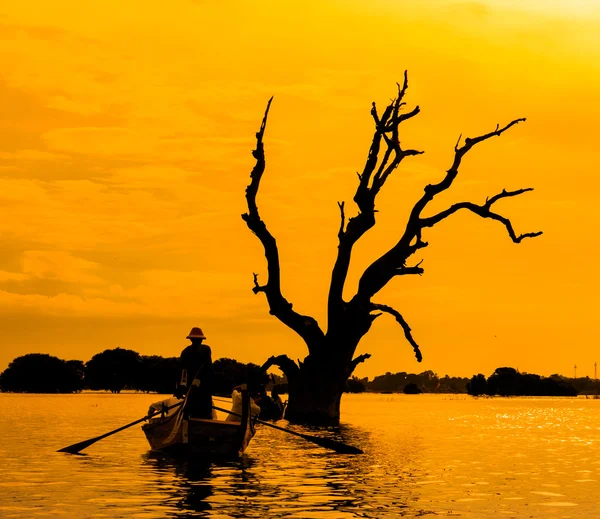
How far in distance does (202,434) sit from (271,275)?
71.8 feet

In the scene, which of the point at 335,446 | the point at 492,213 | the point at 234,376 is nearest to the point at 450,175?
the point at 492,213

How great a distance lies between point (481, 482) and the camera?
27.8m

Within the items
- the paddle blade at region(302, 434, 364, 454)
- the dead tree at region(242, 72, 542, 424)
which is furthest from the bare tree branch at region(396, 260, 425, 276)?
the paddle blade at region(302, 434, 364, 454)

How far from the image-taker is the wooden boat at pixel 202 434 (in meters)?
31.2

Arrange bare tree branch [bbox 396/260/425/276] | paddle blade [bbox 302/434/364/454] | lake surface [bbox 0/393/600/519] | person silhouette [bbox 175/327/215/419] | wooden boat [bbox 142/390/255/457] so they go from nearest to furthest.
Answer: lake surface [bbox 0/393/600/519] < person silhouette [bbox 175/327/215/419] < wooden boat [bbox 142/390/255/457] < paddle blade [bbox 302/434/364/454] < bare tree branch [bbox 396/260/425/276]

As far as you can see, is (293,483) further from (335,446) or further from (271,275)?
(271,275)

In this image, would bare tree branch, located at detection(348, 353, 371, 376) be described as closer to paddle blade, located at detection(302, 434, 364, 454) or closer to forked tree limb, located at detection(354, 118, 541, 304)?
forked tree limb, located at detection(354, 118, 541, 304)

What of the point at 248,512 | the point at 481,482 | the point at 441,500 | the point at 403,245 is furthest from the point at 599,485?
the point at 403,245

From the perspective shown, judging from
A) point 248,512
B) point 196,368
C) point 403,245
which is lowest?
point 248,512

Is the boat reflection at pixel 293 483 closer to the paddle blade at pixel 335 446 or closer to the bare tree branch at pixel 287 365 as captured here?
the paddle blade at pixel 335 446

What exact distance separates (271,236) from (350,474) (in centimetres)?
2522

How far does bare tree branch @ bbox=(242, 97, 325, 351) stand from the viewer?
52500 mm

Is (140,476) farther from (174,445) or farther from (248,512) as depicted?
(248,512)

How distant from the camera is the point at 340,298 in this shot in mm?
53125
